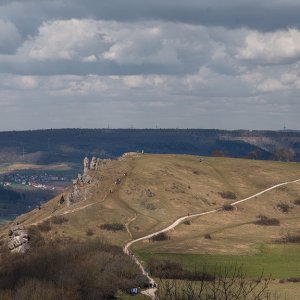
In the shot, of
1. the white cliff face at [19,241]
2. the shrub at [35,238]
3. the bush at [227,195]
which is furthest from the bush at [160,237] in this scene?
the bush at [227,195]

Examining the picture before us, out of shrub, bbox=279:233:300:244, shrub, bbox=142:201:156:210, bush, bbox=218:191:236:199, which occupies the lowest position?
shrub, bbox=279:233:300:244

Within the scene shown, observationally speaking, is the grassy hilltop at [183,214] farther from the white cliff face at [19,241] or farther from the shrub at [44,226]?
the white cliff face at [19,241]

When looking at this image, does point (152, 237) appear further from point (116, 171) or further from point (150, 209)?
point (116, 171)

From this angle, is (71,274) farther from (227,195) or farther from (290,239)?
(227,195)

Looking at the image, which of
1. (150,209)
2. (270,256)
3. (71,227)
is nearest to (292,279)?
(270,256)

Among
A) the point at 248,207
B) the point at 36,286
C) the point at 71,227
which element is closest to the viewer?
the point at 36,286

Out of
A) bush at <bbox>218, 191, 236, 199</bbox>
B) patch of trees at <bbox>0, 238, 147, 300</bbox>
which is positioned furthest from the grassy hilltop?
patch of trees at <bbox>0, 238, 147, 300</bbox>

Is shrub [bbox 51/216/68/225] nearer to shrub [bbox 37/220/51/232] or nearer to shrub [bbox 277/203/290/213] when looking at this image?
shrub [bbox 37/220/51/232]
